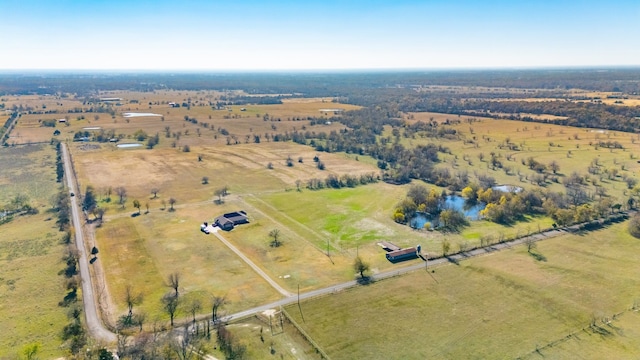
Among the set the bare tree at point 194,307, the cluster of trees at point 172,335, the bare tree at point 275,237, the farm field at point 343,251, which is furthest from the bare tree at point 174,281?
the bare tree at point 275,237

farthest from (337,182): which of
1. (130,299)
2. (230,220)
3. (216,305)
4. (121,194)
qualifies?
(130,299)

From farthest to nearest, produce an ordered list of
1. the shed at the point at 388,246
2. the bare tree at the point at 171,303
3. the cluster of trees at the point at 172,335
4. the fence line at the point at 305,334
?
1. the shed at the point at 388,246
2. the bare tree at the point at 171,303
3. the fence line at the point at 305,334
4. the cluster of trees at the point at 172,335

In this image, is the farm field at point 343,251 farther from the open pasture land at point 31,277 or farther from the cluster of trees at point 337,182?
Result: the cluster of trees at point 337,182

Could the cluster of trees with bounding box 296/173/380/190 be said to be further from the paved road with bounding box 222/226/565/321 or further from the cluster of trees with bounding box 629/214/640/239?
the cluster of trees with bounding box 629/214/640/239

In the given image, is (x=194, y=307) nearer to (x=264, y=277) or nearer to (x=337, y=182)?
(x=264, y=277)

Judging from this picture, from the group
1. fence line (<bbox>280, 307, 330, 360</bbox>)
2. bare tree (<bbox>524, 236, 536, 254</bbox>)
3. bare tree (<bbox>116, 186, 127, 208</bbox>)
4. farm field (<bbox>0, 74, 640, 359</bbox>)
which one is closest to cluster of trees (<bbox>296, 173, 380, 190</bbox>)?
farm field (<bbox>0, 74, 640, 359</bbox>)

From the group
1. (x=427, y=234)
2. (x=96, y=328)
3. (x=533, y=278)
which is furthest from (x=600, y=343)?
(x=96, y=328)

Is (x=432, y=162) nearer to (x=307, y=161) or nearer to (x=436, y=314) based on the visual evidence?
(x=307, y=161)
